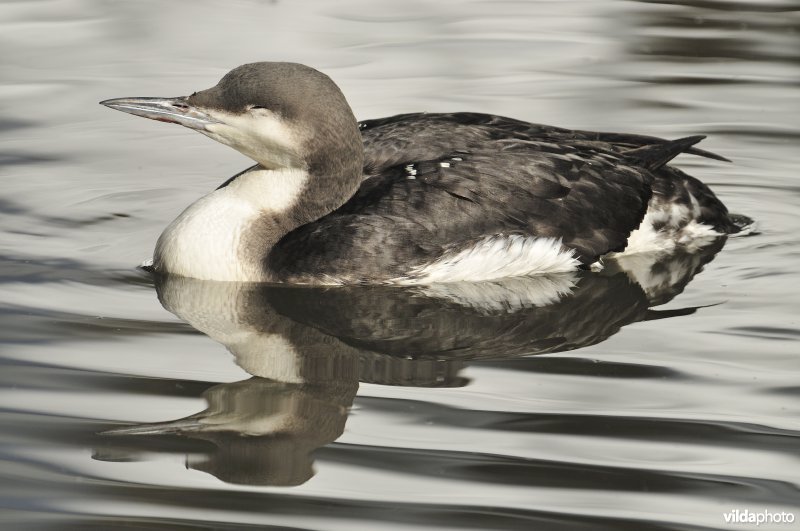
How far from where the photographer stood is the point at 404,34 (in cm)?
1116

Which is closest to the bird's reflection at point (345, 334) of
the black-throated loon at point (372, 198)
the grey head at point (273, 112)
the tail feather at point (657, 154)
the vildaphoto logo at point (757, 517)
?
the black-throated loon at point (372, 198)

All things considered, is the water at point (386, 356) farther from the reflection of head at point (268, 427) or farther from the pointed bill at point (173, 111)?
the pointed bill at point (173, 111)

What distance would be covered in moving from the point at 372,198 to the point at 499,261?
648 millimetres

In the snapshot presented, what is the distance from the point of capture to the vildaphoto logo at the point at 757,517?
4516 millimetres

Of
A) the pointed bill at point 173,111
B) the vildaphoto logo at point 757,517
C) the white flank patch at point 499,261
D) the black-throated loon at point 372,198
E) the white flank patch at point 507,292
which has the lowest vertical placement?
the vildaphoto logo at point 757,517

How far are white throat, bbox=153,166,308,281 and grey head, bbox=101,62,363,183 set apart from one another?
0.19 metres

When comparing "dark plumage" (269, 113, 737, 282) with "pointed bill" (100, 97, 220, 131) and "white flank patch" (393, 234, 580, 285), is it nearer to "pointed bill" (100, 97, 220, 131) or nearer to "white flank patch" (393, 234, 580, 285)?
"white flank patch" (393, 234, 580, 285)

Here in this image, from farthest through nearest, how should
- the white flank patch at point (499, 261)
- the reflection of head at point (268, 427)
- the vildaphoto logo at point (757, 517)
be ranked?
the white flank patch at point (499, 261), the reflection of head at point (268, 427), the vildaphoto logo at point (757, 517)

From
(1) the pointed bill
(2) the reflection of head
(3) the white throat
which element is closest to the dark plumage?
(3) the white throat

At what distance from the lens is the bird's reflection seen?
5078mm

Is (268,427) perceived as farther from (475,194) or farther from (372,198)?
(475,194)

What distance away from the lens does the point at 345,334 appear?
6176mm

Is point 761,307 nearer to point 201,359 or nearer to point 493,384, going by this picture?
point 493,384

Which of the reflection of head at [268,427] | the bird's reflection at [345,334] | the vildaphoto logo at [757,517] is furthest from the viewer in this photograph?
the bird's reflection at [345,334]
